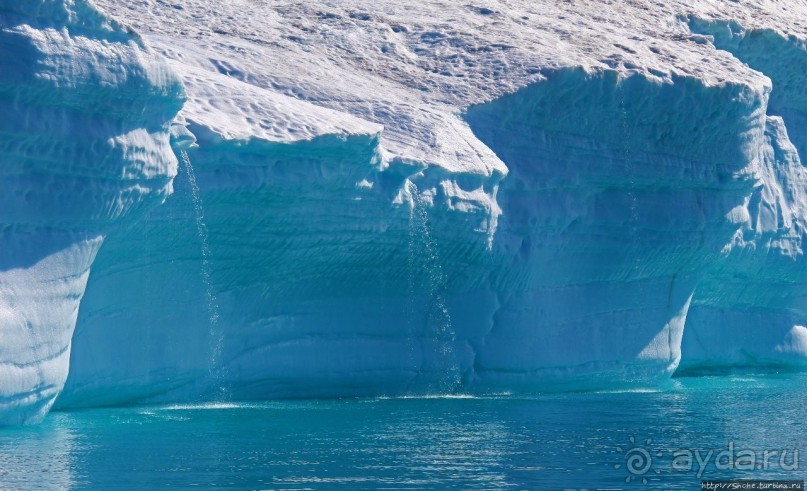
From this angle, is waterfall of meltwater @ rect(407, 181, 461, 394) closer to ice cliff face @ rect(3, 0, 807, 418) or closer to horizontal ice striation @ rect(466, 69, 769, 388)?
ice cliff face @ rect(3, 0, 807, 418)

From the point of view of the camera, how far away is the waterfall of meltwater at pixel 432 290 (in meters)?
20.1

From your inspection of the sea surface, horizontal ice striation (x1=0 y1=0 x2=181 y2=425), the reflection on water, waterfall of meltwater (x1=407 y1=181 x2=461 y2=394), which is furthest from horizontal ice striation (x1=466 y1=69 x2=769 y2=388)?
the reflection on water

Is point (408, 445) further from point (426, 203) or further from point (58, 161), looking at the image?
point (426, 203)

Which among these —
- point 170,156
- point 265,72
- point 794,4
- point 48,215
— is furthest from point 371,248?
point 794,4

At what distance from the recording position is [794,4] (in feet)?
102

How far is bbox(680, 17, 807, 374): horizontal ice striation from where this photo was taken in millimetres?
26844

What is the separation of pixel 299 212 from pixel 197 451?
17.1 feet

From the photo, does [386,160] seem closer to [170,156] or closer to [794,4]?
[170,156]

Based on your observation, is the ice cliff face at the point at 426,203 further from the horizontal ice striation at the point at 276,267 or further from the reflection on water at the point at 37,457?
the reflection on water at the point at 37,457

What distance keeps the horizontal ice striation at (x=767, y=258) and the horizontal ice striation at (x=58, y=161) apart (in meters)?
13.4

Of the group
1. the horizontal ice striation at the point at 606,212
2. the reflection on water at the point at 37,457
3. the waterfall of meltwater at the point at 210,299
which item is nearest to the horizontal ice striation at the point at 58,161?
the reflection on water at the point at 37,457

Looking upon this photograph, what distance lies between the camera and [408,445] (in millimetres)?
14977

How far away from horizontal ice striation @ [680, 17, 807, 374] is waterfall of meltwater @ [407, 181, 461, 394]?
6.78m

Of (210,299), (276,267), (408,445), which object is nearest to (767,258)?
(276,267)
